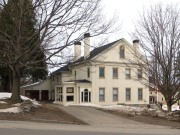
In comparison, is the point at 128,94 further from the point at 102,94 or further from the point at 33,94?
the point at 33,94

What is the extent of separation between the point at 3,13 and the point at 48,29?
12.2 feet

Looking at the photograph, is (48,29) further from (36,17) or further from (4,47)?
(4,47)

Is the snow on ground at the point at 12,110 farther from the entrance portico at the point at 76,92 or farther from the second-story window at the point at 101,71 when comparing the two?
the second-story window at the point at 101,71

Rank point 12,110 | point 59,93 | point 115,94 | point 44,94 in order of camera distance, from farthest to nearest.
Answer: point 44,94 → point 59,93 → point 115,94 → point 12,110

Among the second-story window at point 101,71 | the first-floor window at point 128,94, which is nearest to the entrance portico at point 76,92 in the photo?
the second-story window at point 101,71

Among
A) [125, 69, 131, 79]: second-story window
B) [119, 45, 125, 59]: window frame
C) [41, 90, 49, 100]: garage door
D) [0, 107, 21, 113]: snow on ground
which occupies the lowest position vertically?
[41, 90, 49, 100]: garage door

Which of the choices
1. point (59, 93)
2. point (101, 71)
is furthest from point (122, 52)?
point (59, 93)

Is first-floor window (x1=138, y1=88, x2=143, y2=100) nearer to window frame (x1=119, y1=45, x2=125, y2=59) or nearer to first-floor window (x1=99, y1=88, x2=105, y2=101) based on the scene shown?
window frame (x1=119, y1=45, x2=125, y2=59)

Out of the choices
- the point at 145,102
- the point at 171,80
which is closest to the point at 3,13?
the point at 171,80

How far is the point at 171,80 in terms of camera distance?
26.7 meters

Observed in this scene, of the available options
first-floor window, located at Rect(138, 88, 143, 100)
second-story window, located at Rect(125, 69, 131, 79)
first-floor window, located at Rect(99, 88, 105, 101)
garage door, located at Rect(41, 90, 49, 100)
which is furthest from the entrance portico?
garage door, located at Rect(41, 90, 49, 100)

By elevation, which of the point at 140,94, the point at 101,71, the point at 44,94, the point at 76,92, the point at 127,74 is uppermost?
the point at 101,71

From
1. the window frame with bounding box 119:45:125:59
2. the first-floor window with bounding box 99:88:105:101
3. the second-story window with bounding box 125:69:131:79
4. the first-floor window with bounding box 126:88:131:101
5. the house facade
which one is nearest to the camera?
the house facade

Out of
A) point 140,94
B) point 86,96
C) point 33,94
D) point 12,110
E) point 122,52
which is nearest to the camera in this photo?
point 12,110
